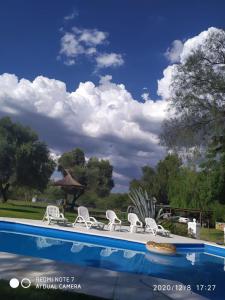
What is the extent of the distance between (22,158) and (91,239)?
17.2m

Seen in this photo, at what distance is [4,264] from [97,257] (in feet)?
14.9

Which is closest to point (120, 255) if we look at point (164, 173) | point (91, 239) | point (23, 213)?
point (91, 239)

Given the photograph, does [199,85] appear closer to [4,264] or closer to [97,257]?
[97,257]

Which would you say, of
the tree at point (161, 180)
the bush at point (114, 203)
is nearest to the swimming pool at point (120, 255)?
the bush at point (114, 203)

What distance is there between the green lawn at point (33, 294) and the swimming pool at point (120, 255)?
11.5 ft

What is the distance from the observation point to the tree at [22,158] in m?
30.6

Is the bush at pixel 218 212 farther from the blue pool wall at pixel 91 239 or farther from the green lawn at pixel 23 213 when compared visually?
the blue pool wall at pixel 91 239

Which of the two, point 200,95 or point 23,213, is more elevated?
point 200,95

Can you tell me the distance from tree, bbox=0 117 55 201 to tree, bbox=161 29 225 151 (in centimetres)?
1403

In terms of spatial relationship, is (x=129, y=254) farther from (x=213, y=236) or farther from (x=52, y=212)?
(x=213, y=236)

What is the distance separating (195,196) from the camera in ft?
97.3

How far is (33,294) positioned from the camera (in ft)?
18.2

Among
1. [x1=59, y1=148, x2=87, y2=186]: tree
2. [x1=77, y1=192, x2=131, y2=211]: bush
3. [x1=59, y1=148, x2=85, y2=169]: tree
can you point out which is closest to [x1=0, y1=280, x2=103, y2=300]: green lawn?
[x1=77, y1=192, x2=131, y2=211]: bush

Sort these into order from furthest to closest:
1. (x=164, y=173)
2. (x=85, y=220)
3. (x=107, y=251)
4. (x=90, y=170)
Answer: (x=90, y=170)
(x=164, y=173)
(x=85, y=220)
(x=107, y=251)
